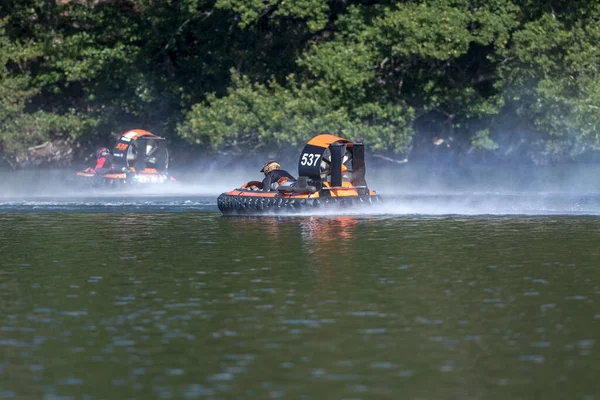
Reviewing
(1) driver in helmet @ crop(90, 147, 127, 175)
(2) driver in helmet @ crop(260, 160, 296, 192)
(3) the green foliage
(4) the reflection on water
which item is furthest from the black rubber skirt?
(1) driver in helmet @ crop(90, 147, 127, 175)

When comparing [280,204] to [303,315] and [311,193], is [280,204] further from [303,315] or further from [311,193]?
[303,315]

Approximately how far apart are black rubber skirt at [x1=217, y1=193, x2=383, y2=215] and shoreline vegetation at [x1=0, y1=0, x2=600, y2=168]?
15.8m

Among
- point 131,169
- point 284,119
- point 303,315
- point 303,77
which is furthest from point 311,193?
point 303,77

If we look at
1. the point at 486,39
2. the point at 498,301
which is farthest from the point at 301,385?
the point at 486,39

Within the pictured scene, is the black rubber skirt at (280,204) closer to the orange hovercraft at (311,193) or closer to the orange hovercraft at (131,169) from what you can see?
the orange hovercraft at (311,193)

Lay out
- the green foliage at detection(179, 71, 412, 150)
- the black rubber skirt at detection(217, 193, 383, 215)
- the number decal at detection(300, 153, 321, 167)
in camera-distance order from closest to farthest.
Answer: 1. the black rubber skirt at detection(217, 193, 383, 215)
2. the number decal at detection(300, 153, 321, 167)
3. the green foliage at detection(179, 71, 412, 150)

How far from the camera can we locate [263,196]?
37.4 metres

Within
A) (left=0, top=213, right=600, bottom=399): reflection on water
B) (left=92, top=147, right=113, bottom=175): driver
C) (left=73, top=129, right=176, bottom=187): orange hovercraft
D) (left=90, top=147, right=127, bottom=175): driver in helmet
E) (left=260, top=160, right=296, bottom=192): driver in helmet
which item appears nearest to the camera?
(left=0, top=213, right=600, bottom=399): reflection on water

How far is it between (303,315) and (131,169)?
3735 centimetres

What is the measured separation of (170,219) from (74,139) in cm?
3113

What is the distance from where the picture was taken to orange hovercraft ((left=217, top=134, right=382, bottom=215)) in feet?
122

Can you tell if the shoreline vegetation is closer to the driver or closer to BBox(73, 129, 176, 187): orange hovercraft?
BBox(73, 129, 176, 187): orange hovercraft

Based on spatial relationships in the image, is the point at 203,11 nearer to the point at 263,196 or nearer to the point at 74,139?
the point at 74,139

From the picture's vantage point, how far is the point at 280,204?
3703 cm
